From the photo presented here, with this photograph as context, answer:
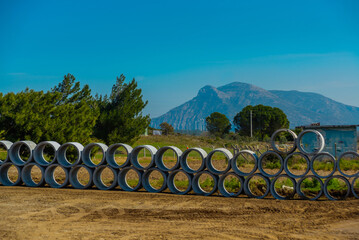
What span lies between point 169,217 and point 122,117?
63.9ft

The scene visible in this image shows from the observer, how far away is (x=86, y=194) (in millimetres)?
11078

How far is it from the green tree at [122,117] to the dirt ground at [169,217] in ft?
53.1

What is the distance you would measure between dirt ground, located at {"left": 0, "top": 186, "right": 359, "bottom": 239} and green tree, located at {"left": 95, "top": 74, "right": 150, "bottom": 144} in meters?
16.2

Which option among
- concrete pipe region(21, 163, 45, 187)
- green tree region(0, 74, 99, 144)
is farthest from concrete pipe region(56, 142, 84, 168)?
green tree region(0, 74, 99, 144)

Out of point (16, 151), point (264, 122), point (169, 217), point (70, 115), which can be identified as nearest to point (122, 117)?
point (70, 115)

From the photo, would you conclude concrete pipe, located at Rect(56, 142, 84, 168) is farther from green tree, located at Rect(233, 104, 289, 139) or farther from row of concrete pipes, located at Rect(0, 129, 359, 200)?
green tree, located at Rect(233, 104, 289, 139)

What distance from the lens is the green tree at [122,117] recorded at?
27047mm

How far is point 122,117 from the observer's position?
89.3ft

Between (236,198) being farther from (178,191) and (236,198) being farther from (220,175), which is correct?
(178,191)

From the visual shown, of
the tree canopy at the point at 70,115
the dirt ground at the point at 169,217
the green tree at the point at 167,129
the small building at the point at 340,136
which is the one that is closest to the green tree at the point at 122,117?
the tree canopy at the point at 70,115

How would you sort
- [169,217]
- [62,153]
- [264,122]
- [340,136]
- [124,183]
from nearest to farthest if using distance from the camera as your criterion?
1. [169,217]
2. [124,183]
3. [62,153]
4. [340,136]
5. [264,122]

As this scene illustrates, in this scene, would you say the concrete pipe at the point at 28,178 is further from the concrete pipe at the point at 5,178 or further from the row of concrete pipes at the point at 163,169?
the concrete pipe at the point at 5,178

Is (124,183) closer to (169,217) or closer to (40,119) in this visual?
(169,217)

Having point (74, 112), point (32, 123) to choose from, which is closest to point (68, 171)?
point (32, 123)
